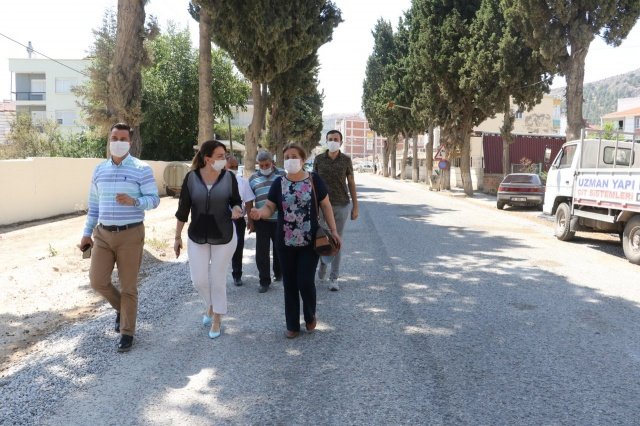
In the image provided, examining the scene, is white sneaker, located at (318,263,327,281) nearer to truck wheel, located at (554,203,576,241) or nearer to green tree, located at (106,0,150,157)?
green tree, located at (106,0,150,157)

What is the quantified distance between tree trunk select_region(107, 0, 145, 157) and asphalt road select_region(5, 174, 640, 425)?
11.8 feet

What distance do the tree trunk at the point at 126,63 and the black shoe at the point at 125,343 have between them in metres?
5.86

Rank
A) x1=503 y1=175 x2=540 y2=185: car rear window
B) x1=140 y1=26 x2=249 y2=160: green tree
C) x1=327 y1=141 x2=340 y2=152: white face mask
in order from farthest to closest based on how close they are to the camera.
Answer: x1=140 y1=26 x2=249 y2=160: green tree
x1=503 y1=175 x2=540 y2=185: car rear window
x1=327 y1=141 x2=340 y2=152: white face mask

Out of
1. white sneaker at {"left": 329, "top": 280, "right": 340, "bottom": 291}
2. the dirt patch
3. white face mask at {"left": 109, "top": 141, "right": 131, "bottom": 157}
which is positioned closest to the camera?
white face mask at {"left": 109, "top": 141, "right": 131, "bottom": 157}

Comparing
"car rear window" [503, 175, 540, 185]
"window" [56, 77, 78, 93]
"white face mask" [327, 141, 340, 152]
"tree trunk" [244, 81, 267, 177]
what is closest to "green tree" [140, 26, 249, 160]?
"tree trunk" [244, 81, 267, 177]

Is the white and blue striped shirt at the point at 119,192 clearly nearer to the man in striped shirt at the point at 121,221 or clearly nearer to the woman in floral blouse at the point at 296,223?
the man in striped shirt at the point at 121,221

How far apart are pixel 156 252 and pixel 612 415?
821cm

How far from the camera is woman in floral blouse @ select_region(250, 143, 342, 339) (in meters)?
4.88

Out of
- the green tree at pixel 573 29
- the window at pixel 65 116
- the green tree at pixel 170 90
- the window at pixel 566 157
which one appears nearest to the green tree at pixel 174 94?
the green tree at pixel 170 90

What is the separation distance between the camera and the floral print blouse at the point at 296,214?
4.87m

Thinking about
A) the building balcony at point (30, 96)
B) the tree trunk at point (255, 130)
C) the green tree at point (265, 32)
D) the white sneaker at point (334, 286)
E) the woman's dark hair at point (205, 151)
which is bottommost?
the white sneaker at point (334, 286)

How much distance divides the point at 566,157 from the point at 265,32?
966cm

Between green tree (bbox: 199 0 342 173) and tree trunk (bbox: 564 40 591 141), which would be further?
tree trunk (bbox: 564 40 591 141)

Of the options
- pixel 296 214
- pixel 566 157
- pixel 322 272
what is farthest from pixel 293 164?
pixel 566 157
